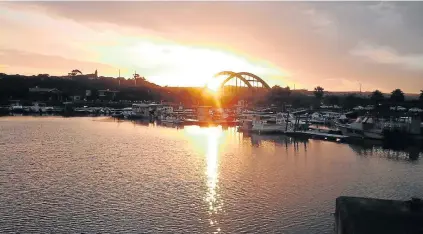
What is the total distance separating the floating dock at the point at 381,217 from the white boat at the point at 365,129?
33.0 metres

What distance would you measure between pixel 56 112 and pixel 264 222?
74722 millimetres

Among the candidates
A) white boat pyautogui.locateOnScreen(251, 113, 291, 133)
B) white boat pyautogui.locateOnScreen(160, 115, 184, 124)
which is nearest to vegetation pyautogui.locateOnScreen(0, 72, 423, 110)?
white boat pyautogui.locateOnScreen(160, 115, 184, 124)

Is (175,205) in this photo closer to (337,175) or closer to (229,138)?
(337,175)

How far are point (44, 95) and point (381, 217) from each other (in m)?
105

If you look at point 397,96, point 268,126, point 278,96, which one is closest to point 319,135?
point 268,126

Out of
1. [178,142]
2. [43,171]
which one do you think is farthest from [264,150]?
[43,171]

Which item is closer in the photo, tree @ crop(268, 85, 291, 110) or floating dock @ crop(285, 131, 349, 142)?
floating dock @ crop(285, 131, 349, 142)

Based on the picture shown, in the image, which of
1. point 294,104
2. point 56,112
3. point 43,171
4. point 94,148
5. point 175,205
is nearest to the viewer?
point 175,205

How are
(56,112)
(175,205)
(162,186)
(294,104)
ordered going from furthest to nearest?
(294,104) → (56,112) → (162,186) → (175,205)

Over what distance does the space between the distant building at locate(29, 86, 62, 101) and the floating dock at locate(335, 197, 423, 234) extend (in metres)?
99.6

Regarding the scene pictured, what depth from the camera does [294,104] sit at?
Result: 93.1m

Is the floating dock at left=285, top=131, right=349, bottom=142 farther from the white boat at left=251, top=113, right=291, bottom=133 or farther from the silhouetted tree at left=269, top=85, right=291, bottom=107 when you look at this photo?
the silhouetted tree at left=269, top=85, right=291, bottom=107

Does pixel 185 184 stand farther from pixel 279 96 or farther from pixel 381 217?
pixel 279 96

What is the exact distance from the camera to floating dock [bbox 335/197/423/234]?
8.66 meters
